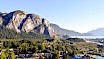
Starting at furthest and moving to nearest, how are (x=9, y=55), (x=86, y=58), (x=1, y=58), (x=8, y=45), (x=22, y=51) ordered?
(x=8, y=45), (x=22, y=51), (x=86, y=58), (x=9, y=55), (x=1, y=58)

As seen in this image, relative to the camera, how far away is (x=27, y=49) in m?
100

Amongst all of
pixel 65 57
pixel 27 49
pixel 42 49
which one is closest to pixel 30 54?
pixel 27 49

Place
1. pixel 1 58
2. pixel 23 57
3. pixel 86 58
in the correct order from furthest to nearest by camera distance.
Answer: pixel 23 57 < pixel 86 58 < pixel 1 58

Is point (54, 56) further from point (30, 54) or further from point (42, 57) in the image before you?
point (30, 54)

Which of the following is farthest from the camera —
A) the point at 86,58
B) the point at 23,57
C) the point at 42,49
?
the point at 42,49

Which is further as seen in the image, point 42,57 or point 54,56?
point 42,57

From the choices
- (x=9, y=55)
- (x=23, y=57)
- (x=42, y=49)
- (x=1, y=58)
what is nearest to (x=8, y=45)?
(x=42, y=49)

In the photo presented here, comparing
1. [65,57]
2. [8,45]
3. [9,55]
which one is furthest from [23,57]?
[8,45]

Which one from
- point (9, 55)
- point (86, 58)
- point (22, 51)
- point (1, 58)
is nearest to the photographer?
point (1, 58)

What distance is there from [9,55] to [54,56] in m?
13.9

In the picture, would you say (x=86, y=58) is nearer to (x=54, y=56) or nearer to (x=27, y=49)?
(x=54, y=56)

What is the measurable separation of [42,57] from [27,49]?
10928 millimetres

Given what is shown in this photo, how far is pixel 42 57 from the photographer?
91438 millimetres

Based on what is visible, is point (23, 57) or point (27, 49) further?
point (27, 49)
